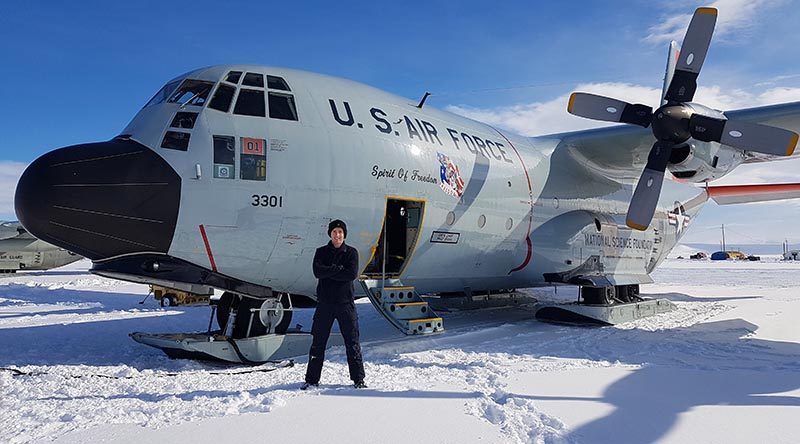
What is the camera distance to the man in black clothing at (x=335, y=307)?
525 cm

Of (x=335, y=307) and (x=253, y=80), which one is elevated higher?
(x=253, y=80)

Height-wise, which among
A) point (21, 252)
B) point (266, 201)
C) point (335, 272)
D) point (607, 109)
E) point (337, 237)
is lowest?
point (21, 252)

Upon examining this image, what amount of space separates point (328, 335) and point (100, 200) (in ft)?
9.31

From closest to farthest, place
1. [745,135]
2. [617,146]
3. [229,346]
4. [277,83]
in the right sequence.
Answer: [229,346]
[277,83]
[745,135]
[617,146]

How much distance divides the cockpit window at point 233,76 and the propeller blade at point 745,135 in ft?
22.1

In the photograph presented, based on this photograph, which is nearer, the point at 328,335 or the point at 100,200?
the point at 328,335

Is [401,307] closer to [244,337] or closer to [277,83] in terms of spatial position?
[244,337]

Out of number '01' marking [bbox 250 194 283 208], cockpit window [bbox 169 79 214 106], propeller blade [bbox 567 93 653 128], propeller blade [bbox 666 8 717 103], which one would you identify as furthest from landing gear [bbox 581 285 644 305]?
cockpit window [bbox 169 79 214 106]

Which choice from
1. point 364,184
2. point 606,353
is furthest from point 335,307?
point 606,353

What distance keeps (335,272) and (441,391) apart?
1.45 metres

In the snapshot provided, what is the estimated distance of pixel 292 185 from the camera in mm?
6883

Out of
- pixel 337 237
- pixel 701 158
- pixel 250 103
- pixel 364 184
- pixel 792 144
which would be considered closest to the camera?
pixel 337 237

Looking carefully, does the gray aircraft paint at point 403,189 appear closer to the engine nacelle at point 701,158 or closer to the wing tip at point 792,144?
the engine nacelle at point 701,158

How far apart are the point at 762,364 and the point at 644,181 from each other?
11.8ft
